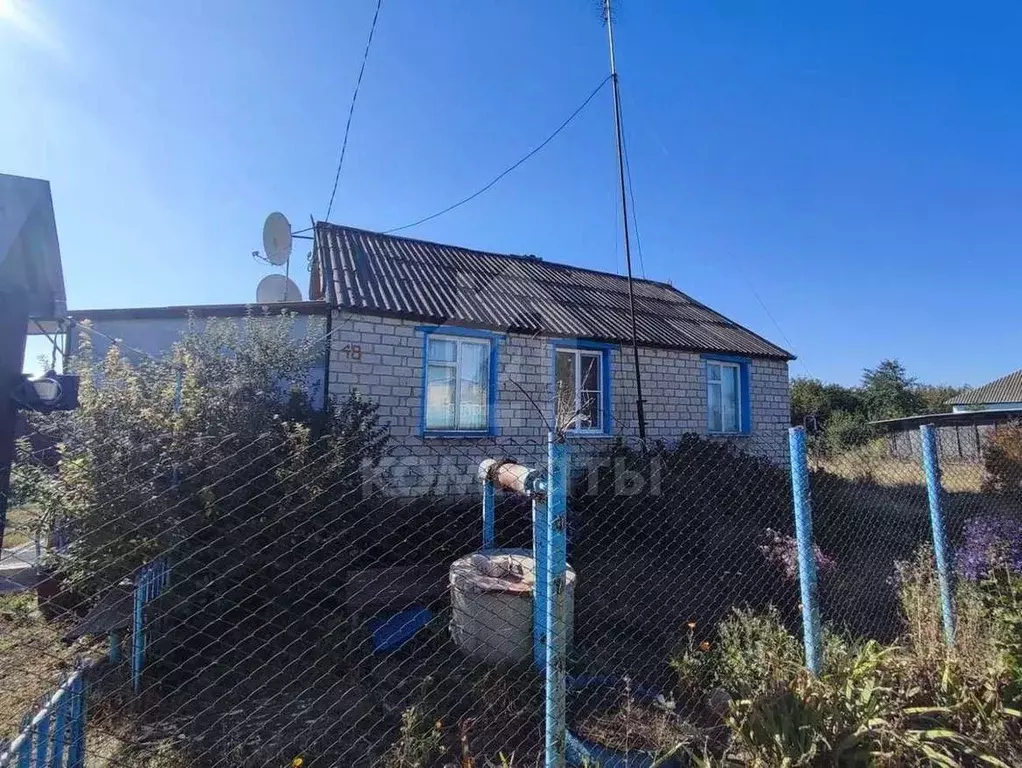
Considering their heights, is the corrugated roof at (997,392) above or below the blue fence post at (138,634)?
above

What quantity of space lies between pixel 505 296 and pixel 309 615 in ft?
22.6

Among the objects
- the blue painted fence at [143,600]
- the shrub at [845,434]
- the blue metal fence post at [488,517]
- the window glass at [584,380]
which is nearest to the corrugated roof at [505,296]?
the window glass at [584,380]

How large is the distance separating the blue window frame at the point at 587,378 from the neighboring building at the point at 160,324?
12.8 ft

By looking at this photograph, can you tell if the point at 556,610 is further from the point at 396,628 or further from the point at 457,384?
the point at 457,384

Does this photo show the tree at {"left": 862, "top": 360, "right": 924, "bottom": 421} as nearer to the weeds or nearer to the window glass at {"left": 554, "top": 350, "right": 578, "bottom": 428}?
the window glass at {"left": 554, "top": 350, "right": 578, "bottom": 428}

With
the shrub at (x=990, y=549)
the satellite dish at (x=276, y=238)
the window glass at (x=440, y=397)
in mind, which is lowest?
the shrub at (x=990, y=549)

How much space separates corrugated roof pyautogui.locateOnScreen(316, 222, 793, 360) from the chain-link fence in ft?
10.3

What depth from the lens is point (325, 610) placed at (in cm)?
399

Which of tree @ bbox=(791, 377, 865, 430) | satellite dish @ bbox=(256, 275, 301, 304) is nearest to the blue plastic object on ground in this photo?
satellite dish @ bbox=(256, 275, 301, 304)

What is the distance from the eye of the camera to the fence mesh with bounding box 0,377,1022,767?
2.88m

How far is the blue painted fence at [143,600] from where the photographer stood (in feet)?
10.5

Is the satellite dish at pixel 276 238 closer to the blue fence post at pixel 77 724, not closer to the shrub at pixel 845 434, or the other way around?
the blue fence post at pixel 77 724

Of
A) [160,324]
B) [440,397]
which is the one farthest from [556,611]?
[160,324]

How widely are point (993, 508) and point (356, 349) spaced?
7586mm
